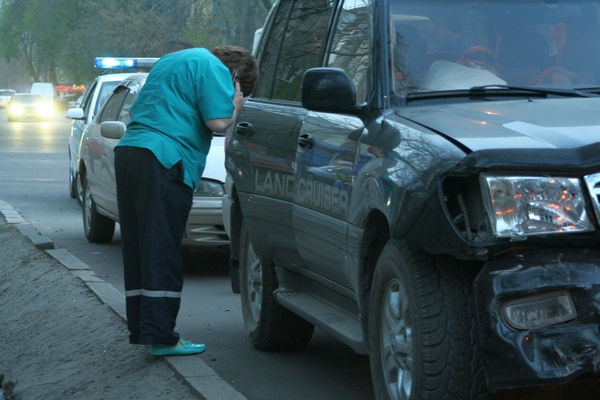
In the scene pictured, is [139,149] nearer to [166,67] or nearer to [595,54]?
[166,67]

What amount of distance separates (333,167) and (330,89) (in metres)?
0.40

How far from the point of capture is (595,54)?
4922mm

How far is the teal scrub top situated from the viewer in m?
5.62

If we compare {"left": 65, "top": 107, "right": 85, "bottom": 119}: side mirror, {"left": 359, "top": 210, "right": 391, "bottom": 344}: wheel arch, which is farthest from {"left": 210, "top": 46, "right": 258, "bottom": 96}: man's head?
{"left": 65, "top": 107, "right": 85, "bottom": 119}: side mirror

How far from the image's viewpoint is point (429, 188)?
12.3ft

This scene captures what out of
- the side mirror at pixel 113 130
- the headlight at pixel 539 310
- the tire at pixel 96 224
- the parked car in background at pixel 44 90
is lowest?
the parked car in background at pixel 44 90

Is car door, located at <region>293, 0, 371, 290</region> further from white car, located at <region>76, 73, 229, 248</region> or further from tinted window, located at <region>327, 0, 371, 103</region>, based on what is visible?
white car, located at <region>76, 73, 229, 248</region>

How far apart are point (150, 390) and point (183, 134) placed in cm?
126

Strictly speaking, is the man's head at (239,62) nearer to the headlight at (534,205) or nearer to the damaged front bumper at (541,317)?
the headlight at (534,205)

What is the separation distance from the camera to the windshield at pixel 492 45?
478 centimetres

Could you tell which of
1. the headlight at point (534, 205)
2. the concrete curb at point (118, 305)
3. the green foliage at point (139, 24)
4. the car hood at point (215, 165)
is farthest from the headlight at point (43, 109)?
the headlight at point (534, 205)

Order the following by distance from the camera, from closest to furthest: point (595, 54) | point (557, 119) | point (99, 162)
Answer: point (557, 119)
point (595, 54)
point (99, 162)

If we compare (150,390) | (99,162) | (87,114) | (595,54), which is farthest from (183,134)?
(87,114)

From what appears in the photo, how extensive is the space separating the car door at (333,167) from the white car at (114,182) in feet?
12.3
